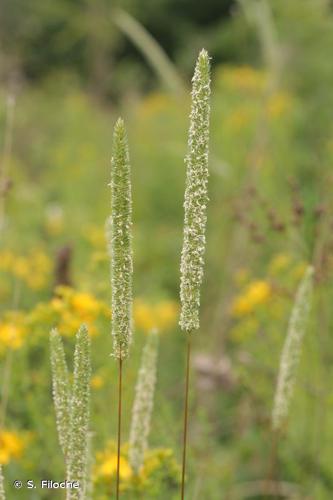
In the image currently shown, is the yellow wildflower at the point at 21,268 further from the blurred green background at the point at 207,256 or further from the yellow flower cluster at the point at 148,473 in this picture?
the yellow flower cluster at the point at 148,473

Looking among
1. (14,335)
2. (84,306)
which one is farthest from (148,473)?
(84,306)

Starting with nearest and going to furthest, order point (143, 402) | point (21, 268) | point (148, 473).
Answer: point (143, 402) → point (148, 473) → point (21, 268)

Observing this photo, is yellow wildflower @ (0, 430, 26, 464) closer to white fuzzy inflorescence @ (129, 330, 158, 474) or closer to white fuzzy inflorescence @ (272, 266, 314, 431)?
white fuzzy inflorescence @ (129, 330, 158, 474)

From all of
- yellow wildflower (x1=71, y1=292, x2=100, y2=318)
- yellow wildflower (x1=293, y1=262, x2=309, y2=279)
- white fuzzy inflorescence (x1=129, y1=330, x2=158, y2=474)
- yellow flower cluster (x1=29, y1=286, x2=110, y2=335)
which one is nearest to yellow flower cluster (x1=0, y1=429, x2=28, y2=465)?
yellow flower cluster (x1=29, y1=286, x2=110, y2=335)

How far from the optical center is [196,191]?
1359mm

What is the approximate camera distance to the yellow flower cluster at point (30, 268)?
4207 millimetres

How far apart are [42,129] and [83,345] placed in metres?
9.65

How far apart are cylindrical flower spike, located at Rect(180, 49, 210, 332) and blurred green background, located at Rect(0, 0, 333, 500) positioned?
1045mm

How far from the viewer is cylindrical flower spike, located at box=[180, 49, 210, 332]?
4.31ft

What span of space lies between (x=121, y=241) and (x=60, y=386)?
0.35 m

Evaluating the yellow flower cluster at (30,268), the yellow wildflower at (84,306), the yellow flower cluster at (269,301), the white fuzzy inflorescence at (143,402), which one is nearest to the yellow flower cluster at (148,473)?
the white fuzzy inflorescence at (143,402)

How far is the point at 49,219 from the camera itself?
19.7ft

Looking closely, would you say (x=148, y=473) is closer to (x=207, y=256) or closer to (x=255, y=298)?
(x=255, y=298)

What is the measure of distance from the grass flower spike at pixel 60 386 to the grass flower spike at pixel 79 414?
5cm
